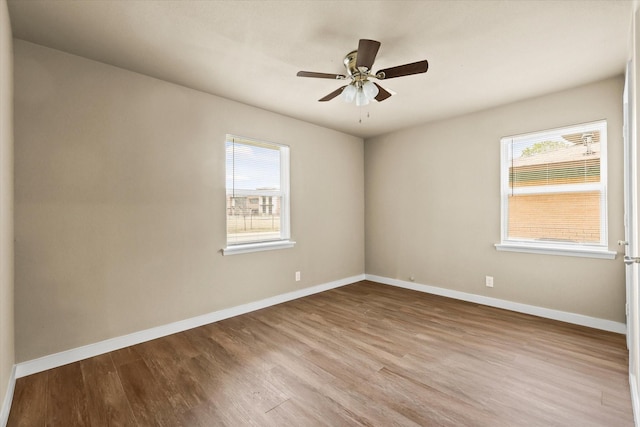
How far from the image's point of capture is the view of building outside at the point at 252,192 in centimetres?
340

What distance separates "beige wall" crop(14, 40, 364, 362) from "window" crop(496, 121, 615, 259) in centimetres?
301

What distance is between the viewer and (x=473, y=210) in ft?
12.5

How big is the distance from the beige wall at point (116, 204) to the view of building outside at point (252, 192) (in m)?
0.16

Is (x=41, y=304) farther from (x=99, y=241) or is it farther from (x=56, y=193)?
(x=56, y=193)

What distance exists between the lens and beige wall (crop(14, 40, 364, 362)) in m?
2.19

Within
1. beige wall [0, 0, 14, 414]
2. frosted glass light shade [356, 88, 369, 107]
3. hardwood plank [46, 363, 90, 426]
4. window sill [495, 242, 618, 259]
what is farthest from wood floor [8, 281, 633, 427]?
frosted glass light shade [356, 88, 369, 107]

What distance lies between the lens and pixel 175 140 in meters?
2.91

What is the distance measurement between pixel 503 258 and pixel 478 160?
1273 mm

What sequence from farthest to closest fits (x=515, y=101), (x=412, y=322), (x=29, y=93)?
(x=515, y=101) < (x=412, y=322) < (x=29, y=93)

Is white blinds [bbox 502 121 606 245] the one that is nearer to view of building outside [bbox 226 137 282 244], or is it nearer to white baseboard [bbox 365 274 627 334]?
white baseboard [bbox 365 274 627 334]

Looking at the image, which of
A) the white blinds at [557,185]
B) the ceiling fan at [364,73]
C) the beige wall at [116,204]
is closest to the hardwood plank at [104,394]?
the beige wall at [116,204]

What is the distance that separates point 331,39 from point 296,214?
233 centimetres

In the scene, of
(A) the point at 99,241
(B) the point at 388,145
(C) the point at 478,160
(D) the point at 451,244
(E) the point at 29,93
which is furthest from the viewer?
(B) the point at 388,145

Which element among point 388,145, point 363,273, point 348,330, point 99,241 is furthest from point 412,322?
point 99,241
